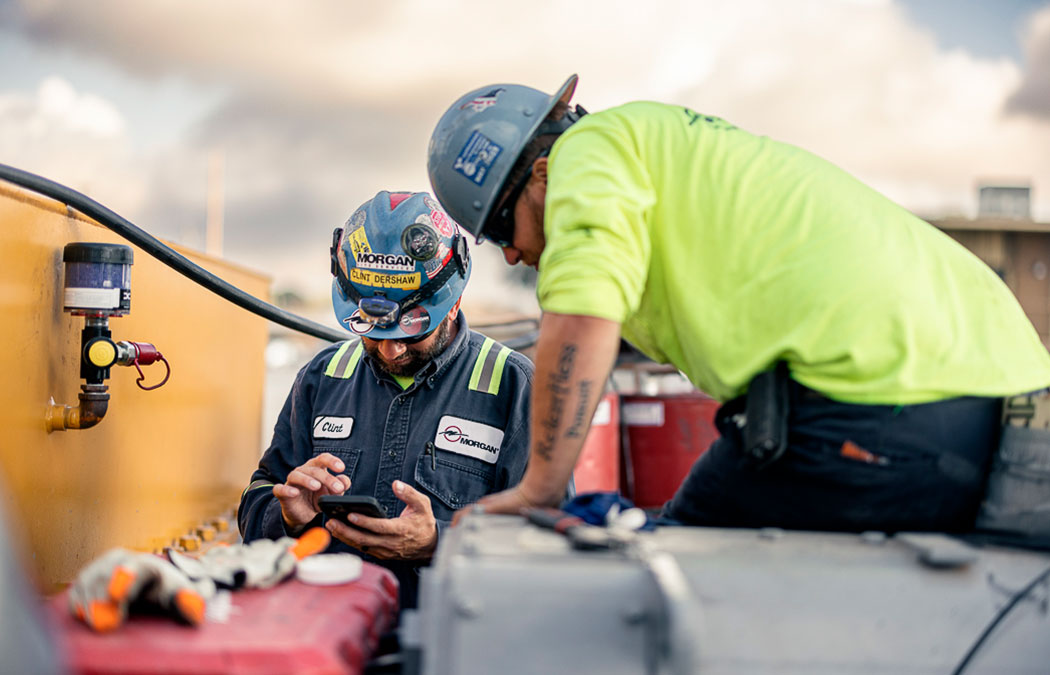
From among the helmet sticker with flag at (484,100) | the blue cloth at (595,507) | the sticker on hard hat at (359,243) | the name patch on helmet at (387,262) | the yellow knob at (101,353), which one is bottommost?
the blue cloth at (595,507)

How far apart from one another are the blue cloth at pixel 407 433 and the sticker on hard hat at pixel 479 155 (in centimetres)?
98

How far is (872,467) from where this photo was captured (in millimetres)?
2014

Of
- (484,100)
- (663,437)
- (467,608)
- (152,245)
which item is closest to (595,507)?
(467,608)

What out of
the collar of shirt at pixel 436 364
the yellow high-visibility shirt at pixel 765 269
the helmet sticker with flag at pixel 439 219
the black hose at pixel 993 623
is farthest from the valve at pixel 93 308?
the black hose at pixel 993 623

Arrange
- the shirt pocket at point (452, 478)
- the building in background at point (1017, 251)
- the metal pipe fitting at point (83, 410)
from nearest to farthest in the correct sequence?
the metal pipe fitting at point (83, 410) → the shirt pocket at point (452, 478) → the building in background at point (1017, 251)

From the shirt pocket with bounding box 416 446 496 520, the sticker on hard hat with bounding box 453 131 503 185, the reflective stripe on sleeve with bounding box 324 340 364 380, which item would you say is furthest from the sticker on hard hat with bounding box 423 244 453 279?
the sticker on hard hat with bounding box 453 131 503 185

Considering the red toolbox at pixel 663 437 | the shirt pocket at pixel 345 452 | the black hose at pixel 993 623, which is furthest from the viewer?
the red toolbox at pixel 663 437

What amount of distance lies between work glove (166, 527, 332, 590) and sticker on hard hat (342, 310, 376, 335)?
1.22 metres

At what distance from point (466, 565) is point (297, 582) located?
50 centimetres

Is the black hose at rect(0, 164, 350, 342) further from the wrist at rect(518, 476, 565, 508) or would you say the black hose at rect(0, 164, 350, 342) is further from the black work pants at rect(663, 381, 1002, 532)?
the black work pants at rect(663, 381, 1002, 532)

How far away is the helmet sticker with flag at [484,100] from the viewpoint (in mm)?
2445

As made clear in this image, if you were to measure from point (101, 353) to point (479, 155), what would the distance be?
1.37 m

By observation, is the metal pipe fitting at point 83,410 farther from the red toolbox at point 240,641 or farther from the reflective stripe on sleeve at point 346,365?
the red toolbox at point 240,641

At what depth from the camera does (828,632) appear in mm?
1598
